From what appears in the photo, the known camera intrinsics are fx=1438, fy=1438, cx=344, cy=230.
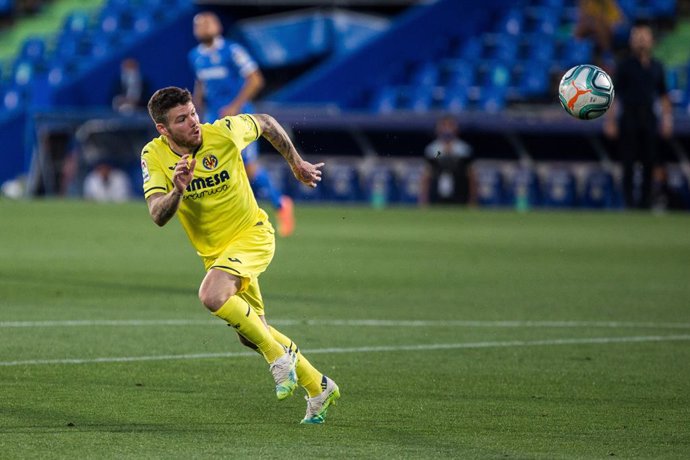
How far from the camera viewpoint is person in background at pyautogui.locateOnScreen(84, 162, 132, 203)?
2941 centimetres

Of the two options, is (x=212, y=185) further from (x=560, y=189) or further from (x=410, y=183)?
(x=410, y=183)

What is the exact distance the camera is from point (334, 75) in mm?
29859

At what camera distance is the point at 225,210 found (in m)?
6.98

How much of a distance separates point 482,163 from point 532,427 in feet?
69.5

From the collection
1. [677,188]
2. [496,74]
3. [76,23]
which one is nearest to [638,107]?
[677,188]

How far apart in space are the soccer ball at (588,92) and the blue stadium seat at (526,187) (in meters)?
18.2

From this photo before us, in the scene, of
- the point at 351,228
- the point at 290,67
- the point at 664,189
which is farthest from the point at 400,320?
the point at 290,67

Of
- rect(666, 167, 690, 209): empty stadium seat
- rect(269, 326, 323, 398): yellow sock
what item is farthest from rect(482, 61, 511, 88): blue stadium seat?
rect(269, 326, 323, 398): yellow sock

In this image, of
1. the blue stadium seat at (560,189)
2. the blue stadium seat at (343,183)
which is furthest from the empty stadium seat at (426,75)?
the blue stadium seat at (560,189)

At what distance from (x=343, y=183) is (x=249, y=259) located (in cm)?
2185

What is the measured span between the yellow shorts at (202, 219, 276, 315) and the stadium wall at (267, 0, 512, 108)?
22.8 meters

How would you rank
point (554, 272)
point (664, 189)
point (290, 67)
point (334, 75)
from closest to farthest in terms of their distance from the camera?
1. point (554, 272)
2. point (664, 189)
3. point (334, 75)
4. point (290, 67)

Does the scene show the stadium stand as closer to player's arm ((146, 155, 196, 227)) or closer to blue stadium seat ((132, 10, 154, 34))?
blue stadium seat ((132, 10, 154, 34))

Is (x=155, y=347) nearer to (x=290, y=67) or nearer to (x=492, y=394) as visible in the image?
(x=492, y=394)
